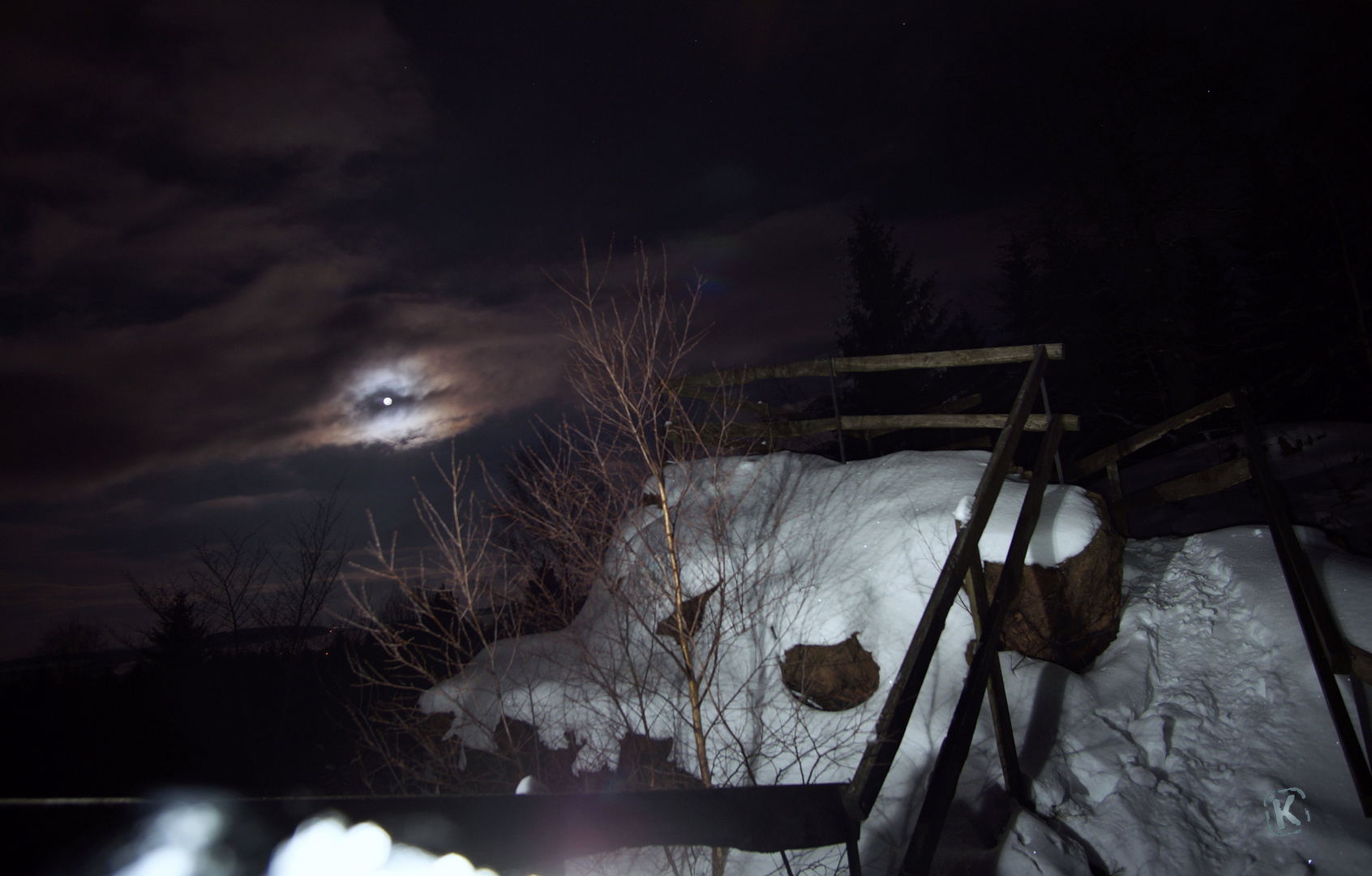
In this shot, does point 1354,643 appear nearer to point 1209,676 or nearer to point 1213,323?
point 1209,676

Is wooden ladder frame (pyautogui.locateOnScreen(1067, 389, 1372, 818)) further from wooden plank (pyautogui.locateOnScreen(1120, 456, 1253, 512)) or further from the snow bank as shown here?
the snow bank

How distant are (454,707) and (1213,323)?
2077 cm

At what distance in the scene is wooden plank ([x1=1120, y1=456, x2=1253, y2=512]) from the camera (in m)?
4.98

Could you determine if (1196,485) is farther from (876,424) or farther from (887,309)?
(887,309)

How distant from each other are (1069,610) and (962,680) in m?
1.10

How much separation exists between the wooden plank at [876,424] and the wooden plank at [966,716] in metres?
1.52

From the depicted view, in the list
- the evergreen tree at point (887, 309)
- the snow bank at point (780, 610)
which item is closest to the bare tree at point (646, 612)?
the snow bank at point (780, 610)

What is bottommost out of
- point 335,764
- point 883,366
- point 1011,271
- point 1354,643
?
point 335,764

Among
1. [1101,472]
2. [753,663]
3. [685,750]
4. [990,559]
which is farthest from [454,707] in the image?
[1101,472]

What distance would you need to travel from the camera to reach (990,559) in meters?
5.23

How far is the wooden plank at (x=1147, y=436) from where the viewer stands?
5352mm

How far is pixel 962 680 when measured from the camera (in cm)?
483

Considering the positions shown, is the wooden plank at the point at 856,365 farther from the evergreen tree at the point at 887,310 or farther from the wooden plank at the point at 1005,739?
the evergreen tree at the point at 887,310

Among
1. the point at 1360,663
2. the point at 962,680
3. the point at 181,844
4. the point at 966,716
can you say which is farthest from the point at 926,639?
the point at 181,844
